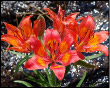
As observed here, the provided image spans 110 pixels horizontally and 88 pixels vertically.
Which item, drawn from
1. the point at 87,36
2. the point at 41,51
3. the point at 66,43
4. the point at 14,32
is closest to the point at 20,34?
the point at 14,32

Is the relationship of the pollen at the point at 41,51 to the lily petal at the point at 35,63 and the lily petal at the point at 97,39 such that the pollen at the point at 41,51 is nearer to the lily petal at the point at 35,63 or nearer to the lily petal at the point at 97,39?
the lily petal at the point at 35,63

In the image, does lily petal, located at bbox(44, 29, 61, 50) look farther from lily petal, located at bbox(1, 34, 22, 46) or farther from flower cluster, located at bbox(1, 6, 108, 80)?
lily petal, located at bbox(1, 34, 22, 46)

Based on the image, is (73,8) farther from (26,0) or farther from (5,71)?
(5,71)

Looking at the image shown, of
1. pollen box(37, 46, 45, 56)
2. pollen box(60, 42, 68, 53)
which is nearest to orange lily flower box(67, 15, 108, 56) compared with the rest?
pollen box(60, 42, 68, 53)

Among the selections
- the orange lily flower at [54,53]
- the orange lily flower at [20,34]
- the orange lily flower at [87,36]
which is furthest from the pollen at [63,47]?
the orange lily flower at [20,34]

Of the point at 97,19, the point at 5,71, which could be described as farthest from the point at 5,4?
the point at 97,19

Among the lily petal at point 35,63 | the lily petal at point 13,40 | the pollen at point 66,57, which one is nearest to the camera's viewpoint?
the lily petal at point 35,63

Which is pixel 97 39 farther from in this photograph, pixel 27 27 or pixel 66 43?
pixel 27 27
